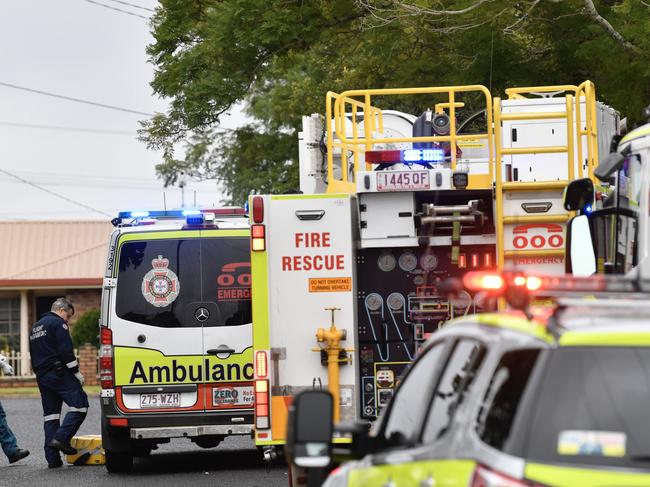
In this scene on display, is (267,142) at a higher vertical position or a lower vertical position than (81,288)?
higher

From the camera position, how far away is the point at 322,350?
1097cm

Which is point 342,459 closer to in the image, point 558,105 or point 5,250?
point 558,105

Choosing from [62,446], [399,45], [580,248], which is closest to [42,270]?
[399,45]

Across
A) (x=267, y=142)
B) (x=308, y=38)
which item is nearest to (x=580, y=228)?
(x=308, y=38)

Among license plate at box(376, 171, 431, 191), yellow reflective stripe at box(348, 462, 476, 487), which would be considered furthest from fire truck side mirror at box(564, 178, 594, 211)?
yellow reflective stripe at box(348, 462, 476, 487)

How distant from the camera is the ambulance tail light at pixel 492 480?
13.0ft

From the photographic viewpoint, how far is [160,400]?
14.2 metres

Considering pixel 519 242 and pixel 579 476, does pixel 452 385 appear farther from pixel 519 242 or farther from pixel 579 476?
pixel 519 242

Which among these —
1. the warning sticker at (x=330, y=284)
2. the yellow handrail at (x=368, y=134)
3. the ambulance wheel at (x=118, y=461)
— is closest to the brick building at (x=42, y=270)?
the ambulance wheel at (x=118, y=461)

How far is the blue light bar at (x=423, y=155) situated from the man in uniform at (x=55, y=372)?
547 centimetres

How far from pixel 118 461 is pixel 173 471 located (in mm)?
559

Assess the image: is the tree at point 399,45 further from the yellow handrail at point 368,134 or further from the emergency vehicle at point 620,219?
the emergency vehicle at point 620,219

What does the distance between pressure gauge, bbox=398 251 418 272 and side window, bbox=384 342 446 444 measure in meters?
5.29

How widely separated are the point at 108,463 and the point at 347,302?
15.5 feet
